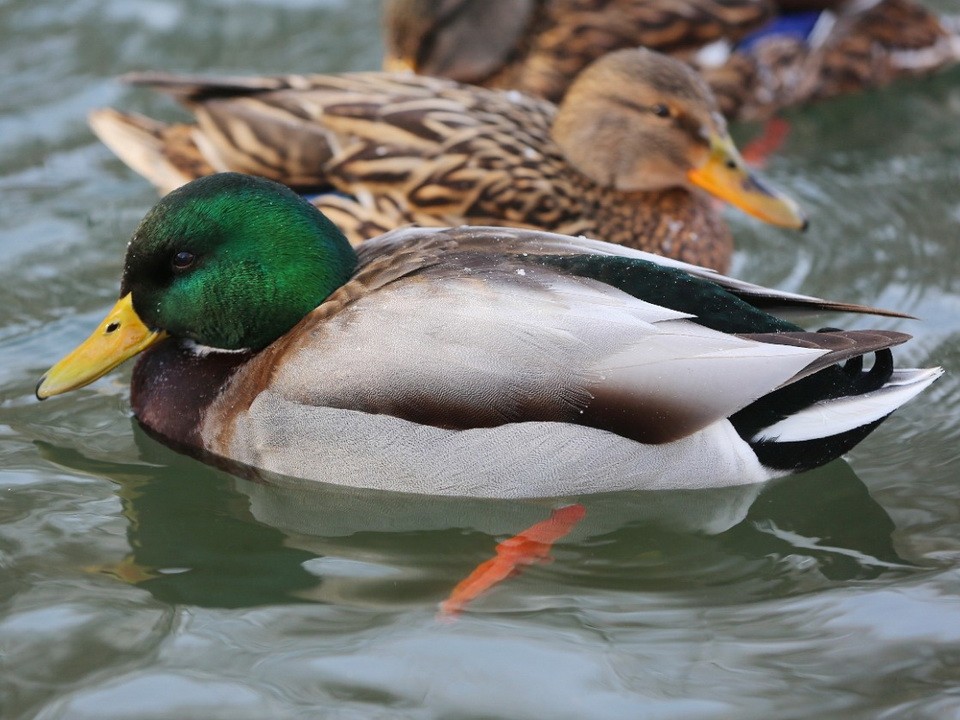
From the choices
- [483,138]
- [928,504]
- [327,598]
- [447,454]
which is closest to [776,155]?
[483,138]

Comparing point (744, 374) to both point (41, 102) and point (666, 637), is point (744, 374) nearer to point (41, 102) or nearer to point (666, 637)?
point (666, 637)

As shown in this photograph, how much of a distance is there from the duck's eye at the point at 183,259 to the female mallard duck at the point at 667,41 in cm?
311

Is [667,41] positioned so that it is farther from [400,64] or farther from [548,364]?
[548,364]

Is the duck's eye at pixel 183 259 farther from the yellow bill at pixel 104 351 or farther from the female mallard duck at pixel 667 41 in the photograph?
the female mallard duck at pixel 667 41

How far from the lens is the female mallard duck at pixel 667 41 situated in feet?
26.6

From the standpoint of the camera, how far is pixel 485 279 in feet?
16.4

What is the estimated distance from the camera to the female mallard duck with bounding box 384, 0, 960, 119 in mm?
8117

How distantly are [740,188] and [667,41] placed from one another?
1.85 metres

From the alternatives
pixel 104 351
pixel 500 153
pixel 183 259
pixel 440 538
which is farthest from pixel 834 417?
pixel 104 351

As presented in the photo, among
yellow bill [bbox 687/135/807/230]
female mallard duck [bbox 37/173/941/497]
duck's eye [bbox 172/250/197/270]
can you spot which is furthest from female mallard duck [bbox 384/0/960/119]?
duck's eye [bbox 172/250/197/270]

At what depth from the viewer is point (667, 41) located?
8.27 metres

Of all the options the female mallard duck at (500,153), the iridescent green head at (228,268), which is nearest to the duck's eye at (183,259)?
the iridescent green head at (228,268)

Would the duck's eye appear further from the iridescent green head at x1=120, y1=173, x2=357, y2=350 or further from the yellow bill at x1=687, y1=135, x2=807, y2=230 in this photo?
the yellow bill at x1=687, y1=135, x2=807, y2=230

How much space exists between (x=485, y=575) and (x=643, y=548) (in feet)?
1.91
